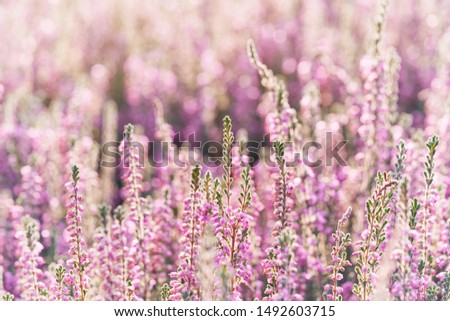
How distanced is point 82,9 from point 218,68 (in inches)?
75.6

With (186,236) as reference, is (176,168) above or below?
above

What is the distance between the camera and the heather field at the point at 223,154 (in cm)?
281

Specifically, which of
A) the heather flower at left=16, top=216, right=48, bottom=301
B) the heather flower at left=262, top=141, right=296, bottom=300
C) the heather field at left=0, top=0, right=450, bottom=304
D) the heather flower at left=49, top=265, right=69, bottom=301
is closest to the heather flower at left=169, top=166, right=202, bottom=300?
the heather field at left=0, top=0, right=450, bottom=304

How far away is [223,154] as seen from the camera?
109 inches

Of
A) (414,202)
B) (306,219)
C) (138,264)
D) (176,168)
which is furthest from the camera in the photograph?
(176,168)

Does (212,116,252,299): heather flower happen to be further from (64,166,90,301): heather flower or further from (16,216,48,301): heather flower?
(16,216,48,301): heather flower

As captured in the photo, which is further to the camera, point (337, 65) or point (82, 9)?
point (82, 9)

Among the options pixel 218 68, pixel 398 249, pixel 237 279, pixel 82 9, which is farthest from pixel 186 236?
pixel 82 9

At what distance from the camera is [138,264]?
10.8 feet
